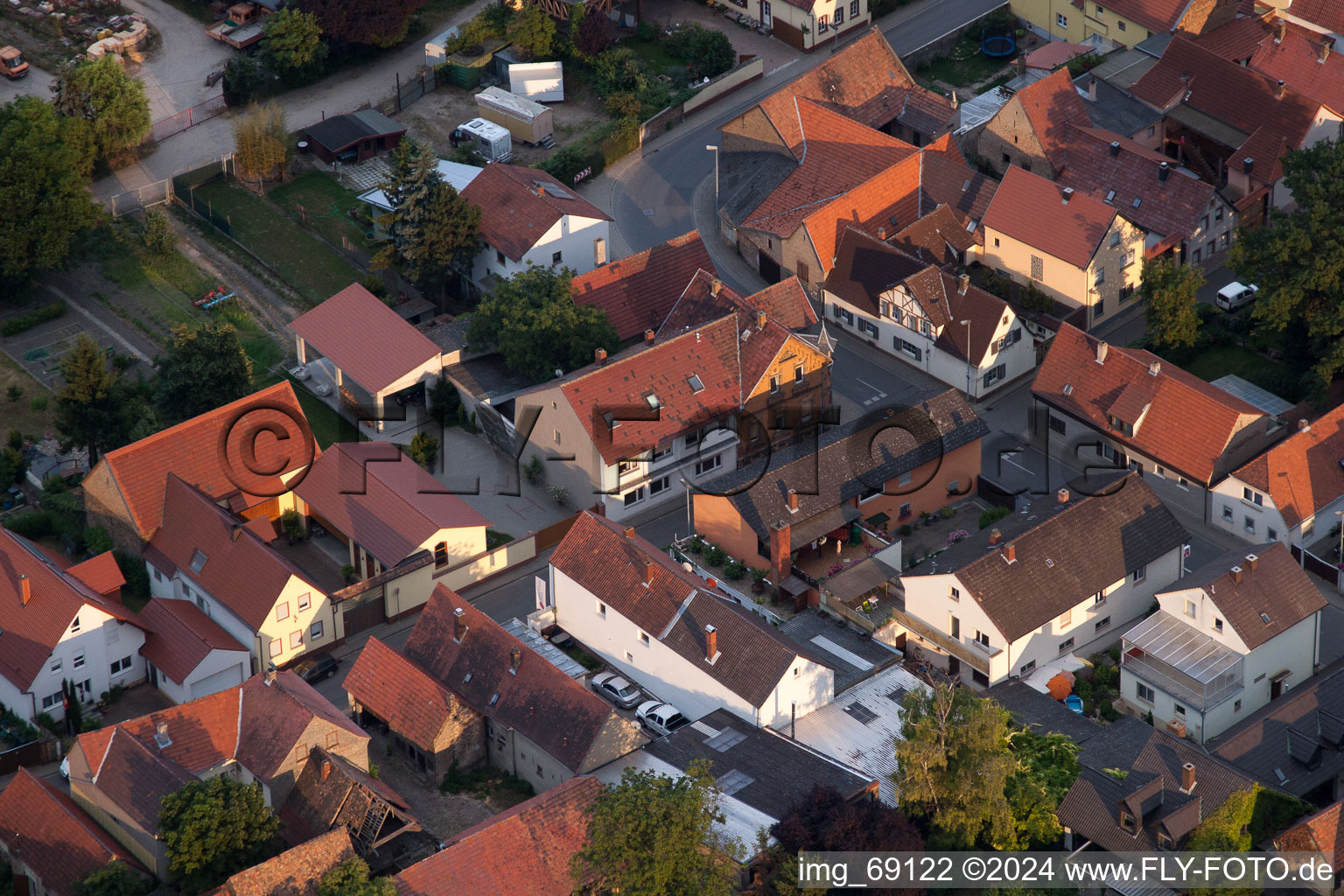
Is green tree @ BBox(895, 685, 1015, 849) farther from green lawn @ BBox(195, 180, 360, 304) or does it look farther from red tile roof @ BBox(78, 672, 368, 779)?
green lawn @ BBox(195, 180, 360, 304)

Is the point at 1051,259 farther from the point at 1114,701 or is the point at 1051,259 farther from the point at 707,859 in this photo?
the point at 707,859

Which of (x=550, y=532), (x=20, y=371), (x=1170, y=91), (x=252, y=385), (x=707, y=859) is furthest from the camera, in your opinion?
(x=1170, y=91)

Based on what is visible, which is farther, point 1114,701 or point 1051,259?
point 1051,259

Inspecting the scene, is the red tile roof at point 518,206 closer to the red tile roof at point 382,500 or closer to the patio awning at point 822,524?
the red tile roof at point 382,500

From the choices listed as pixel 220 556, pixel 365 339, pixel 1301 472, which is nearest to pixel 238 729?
pixel 220 556

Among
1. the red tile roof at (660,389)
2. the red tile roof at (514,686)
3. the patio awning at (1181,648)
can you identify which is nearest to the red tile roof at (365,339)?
the red tile roof at (660,389)

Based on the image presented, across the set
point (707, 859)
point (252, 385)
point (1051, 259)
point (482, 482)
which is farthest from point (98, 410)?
point (1051, 259)
